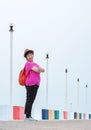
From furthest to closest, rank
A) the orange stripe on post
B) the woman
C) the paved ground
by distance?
1. the orange stripe on post
2. the woman
3. the paved ground

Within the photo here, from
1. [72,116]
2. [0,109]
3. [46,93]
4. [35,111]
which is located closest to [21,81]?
[0,109]

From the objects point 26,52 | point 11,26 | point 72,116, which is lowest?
point 72,116

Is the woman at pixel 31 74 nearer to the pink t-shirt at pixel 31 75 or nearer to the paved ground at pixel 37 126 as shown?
the pink t-shirt at pixel 31 75

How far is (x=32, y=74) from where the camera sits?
11602 mm

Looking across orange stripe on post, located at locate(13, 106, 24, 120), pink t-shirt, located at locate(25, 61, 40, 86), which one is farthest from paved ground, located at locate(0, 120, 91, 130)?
orange stripe on post, located at locate(13, 106, 24, 120)

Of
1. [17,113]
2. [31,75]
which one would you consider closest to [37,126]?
[31,75]

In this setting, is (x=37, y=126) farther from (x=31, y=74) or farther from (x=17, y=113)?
(x=17, y=113)

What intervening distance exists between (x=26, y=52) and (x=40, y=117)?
1116 cm

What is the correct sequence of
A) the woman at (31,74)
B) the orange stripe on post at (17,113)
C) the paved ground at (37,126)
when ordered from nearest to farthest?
the paved ground at (37,126) < the woman at (31,74) < the orange stripe on post at (17,113)

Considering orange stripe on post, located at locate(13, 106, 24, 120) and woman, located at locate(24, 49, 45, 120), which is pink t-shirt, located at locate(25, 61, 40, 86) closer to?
woman, located at locate(24, 49, 45, 120)

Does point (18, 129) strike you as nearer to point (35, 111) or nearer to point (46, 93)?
point (35, 111)

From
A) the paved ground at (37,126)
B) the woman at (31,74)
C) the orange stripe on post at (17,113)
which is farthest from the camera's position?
the orange stripe on post at (17,113)

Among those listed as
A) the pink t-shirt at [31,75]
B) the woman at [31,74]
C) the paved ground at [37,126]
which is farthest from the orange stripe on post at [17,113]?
the paved ground at [37,126]

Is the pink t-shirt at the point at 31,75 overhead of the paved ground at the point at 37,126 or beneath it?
overhead
